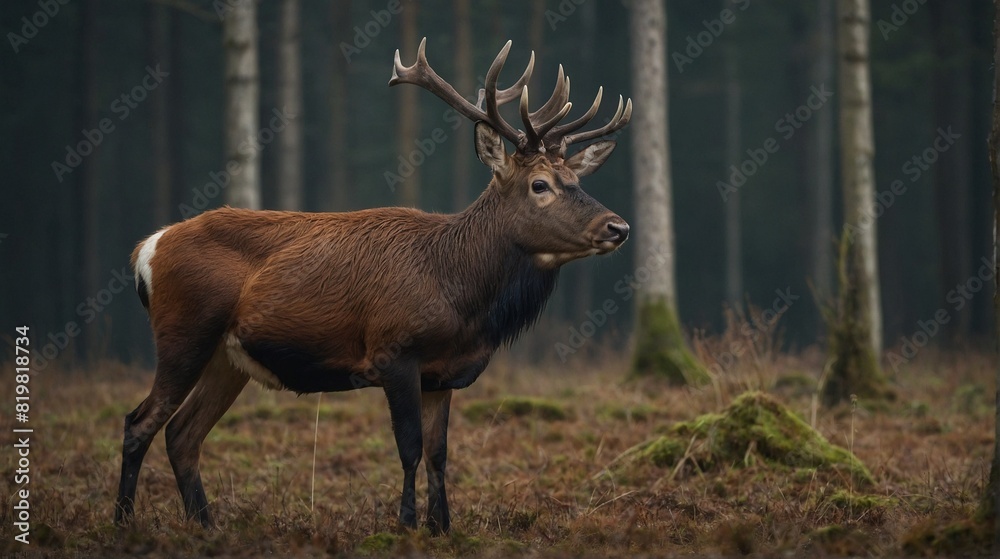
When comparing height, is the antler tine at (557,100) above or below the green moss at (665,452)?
above

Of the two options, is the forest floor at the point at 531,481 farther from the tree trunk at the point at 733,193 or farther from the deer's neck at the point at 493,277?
the tree trunk at the point at 733,193

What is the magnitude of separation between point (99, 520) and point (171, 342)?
1279mm

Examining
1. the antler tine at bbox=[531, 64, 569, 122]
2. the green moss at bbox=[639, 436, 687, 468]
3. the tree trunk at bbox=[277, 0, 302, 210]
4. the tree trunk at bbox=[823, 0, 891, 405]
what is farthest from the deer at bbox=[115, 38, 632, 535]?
the tree trunk at bbox=[277, 0, 302, 210]

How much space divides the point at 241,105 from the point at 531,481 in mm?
8241

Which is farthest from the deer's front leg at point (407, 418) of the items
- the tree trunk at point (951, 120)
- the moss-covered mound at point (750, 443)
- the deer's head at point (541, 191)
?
the tree trunk at point (951, 120)

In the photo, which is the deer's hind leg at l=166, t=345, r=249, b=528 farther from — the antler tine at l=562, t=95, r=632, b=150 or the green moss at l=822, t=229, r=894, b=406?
the green moss at l=822, t=229, r=894, b=406

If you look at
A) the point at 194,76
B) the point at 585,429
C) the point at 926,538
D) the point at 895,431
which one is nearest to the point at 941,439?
the point at 895,431

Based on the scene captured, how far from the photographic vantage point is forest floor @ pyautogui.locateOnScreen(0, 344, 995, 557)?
18.9ft

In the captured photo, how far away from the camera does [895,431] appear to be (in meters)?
10.6

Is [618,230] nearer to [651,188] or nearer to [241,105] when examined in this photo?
[651,188]

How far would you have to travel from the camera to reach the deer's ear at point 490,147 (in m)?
7.15

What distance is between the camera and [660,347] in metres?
13.8

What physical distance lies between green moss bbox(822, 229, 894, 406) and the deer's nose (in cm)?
→ 556

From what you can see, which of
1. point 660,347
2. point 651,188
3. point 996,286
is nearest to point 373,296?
point 996,286
